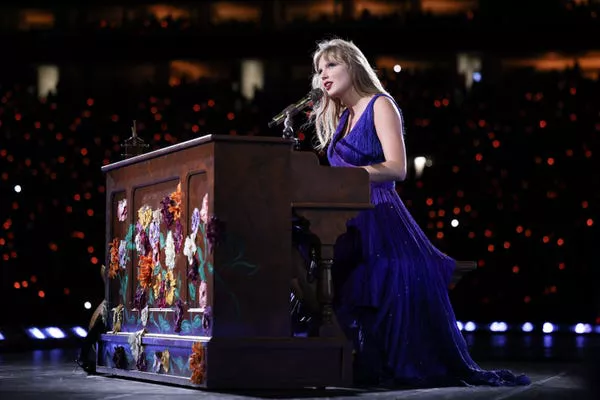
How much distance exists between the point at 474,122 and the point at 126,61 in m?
6.82

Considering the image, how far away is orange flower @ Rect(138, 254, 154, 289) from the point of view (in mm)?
4883

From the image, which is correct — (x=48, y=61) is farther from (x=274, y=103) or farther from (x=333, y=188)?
(x=333, y=188)

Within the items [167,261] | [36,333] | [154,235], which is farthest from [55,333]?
[167,261]

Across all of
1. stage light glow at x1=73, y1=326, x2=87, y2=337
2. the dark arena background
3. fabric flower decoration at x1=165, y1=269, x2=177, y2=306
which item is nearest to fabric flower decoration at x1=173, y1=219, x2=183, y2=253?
fabric flower decoration at x1=165, y1=269, x2=177, y2=306

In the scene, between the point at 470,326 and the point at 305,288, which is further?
the point at 470,326

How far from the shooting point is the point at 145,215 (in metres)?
4.95

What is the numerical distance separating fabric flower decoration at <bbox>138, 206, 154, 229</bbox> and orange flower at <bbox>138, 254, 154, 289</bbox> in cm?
14

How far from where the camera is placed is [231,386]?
13.5 ft

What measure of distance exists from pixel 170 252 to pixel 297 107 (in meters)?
0.78

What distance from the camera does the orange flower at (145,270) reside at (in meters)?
4.88

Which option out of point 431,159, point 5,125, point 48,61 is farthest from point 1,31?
point 431,159

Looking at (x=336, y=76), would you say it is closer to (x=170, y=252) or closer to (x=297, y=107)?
(x=297, y=107)

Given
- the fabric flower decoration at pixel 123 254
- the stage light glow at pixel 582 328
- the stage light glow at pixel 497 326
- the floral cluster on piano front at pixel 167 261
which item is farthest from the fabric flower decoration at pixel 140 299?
the stage light glow at pixel 582 328

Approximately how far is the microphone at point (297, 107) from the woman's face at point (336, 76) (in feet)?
0.20
